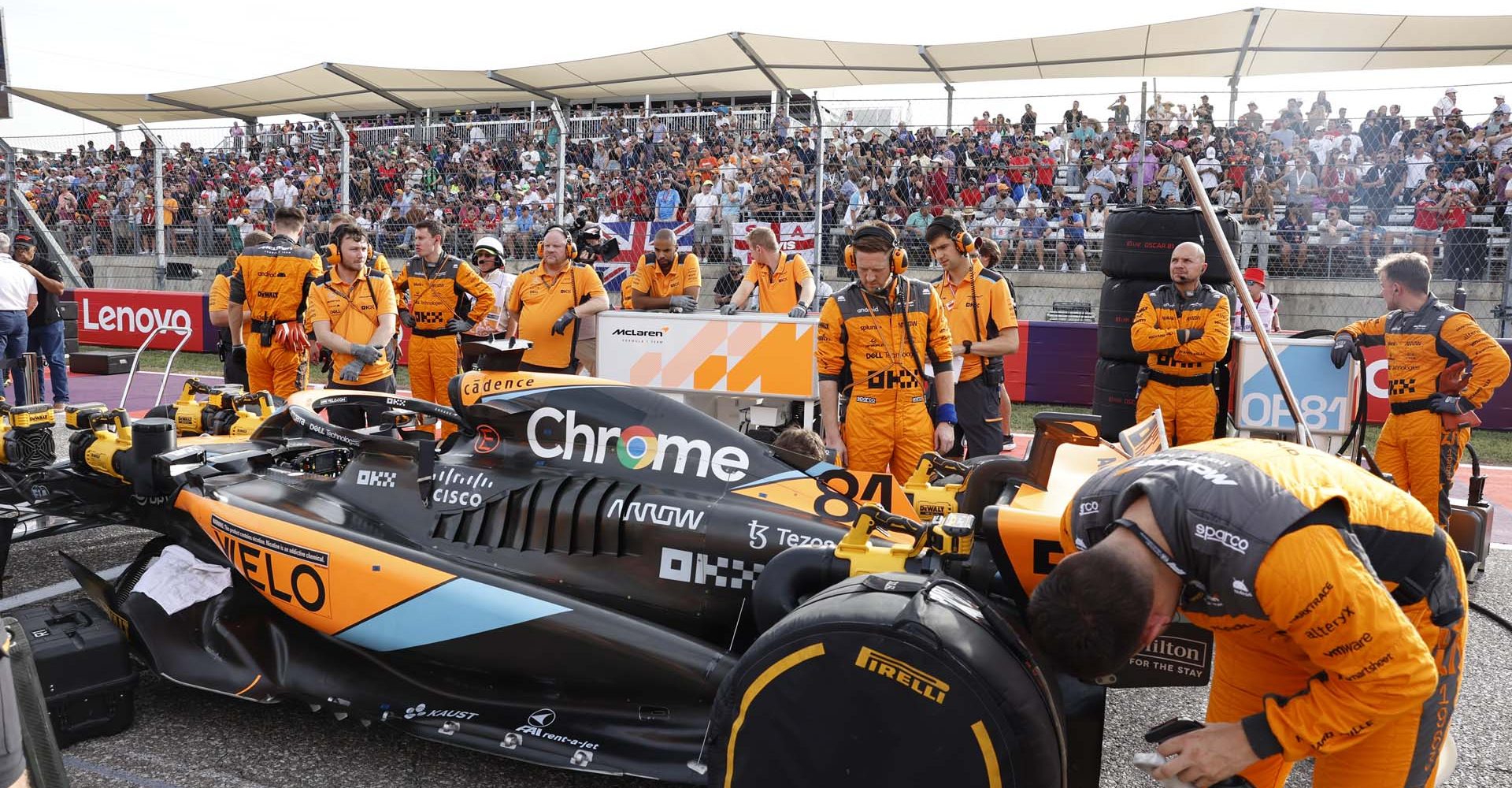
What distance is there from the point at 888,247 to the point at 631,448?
74.6 inches

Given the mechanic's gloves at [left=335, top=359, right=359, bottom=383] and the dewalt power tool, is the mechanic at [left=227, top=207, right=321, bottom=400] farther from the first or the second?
the dewalt power tool

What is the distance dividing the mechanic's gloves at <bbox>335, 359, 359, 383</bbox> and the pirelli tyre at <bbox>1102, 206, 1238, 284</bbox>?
5.51 metres

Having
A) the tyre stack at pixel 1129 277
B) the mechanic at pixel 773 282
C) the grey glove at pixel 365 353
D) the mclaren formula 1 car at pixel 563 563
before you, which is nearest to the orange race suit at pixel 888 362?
the mclaren formula 1 car at pixel 563 563

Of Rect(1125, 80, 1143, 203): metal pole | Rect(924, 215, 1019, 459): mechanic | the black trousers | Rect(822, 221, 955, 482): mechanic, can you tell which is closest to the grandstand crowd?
Rect(1125, 80, 1143, 203): metal pole

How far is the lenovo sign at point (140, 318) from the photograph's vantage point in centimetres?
1584

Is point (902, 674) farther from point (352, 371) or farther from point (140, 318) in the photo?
point (140, 318)

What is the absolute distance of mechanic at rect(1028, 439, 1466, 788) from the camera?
1923 millimetres

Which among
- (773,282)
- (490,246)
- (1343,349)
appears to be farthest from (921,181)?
(1343,349)

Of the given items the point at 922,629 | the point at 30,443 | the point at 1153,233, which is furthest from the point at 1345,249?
the point at 30,443

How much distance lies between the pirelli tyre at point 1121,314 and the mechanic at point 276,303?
5992 millimetres

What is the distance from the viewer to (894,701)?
2182 mm

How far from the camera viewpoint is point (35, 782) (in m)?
1.83

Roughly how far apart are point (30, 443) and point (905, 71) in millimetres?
15734

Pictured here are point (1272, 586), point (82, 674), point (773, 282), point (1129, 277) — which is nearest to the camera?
point (1272, 586)
